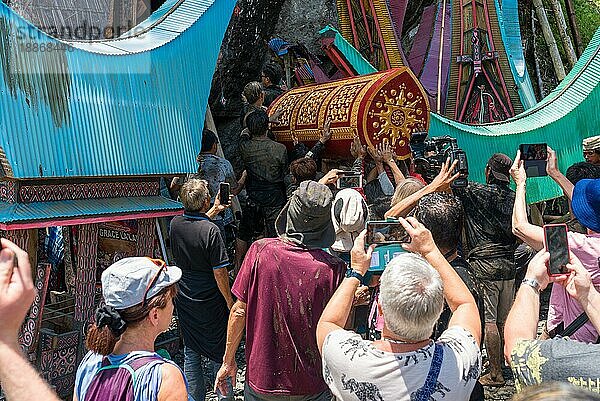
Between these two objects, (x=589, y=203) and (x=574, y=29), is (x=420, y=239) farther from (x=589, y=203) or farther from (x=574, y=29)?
(x=574, y=29)

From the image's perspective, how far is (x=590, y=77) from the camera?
684 cm

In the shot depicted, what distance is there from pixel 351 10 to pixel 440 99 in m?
1.52

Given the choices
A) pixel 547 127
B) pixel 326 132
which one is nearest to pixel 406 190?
pixel 326 132

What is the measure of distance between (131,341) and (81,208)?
194 centimetres

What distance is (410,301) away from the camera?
1772 millimetres

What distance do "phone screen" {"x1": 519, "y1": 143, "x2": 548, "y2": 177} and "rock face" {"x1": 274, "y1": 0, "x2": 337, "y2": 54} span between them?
6.12 m

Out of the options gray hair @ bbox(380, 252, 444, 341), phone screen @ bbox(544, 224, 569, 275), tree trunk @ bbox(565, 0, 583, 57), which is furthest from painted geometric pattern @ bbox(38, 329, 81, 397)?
tree trunk @ bbox(565, 0, 583, 57)

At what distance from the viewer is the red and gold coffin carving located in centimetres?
488

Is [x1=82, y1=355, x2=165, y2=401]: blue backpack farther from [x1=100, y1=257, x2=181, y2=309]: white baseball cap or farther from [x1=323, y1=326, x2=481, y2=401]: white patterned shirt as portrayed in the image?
[x1=323, y1=326, x2=481, y2=401]: white patterned shirt

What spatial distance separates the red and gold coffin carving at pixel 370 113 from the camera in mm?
4875

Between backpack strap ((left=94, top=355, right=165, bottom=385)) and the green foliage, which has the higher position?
the green foliage

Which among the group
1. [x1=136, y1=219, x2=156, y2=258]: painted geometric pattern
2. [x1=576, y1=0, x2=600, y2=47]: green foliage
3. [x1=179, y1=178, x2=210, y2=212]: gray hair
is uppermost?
[x1=576, y1=0, x2=600, y2=47]: green foliage

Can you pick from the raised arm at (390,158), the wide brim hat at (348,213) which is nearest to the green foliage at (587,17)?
the raised arm at (390,158)

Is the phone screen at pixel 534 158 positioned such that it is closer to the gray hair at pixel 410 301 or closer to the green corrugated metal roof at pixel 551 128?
the gray hair at pixel 410 301
